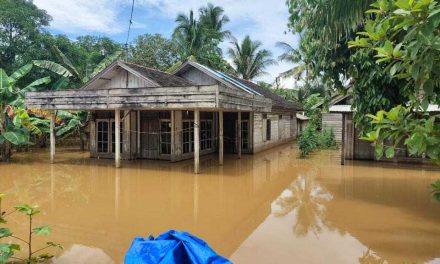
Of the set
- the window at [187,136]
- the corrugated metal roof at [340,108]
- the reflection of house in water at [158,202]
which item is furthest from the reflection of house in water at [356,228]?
the window at [187,136]

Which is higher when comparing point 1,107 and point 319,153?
point 1,107

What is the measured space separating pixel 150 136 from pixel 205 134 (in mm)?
3255

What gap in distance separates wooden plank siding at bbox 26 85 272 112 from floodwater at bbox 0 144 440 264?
2.51 meters

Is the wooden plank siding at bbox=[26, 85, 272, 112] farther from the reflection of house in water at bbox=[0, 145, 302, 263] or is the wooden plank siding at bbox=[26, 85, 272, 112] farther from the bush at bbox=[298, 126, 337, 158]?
the bush at bbox=[298, 126, 337, 158]

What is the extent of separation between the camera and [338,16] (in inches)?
256

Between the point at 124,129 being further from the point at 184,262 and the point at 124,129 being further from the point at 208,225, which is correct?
the point at 184,262

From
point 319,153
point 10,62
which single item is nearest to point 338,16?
point 319,153

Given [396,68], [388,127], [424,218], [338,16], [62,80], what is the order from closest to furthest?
[396,68]
[388,127]
[338,16]
[424,218]
[62,80]

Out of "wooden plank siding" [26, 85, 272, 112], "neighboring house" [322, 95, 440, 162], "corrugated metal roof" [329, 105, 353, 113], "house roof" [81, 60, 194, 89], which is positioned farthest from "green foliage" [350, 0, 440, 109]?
"house roof" [81, 60, 194, 89]

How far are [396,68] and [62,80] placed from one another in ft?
62.6

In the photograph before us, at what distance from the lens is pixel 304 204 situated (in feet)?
27.9

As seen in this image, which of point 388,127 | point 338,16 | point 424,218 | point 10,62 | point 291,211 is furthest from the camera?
point 10,62

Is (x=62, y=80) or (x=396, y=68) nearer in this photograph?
(x=396, y=68)

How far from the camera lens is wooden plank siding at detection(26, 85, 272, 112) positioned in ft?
37.1
